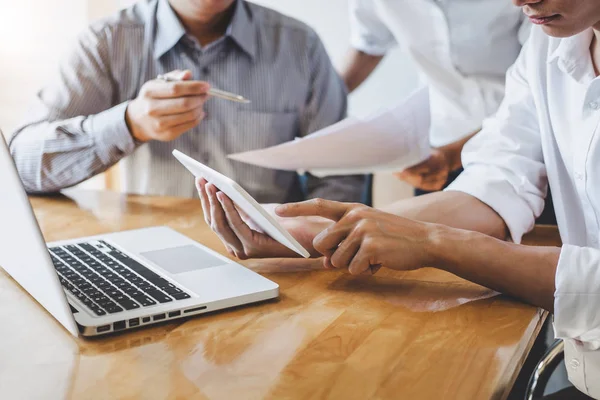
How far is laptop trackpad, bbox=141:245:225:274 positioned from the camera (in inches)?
37.7

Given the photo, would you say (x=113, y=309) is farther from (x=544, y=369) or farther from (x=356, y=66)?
(x=356, y=66)

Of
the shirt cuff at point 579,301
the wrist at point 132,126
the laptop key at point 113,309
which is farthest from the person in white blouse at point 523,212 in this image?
the wrist at point 132,126

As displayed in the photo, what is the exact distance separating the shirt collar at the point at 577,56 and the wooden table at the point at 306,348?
0.40 meters

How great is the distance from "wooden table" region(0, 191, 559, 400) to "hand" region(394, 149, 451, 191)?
2.17ft

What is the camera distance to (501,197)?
→ 3.77 feet

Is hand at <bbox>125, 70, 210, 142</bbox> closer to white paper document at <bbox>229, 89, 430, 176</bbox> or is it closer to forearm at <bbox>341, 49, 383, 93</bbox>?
white paper document at <bbox>229, 89, 430, 176</bbox>

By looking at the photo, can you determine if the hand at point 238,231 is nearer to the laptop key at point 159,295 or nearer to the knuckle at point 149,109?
the laptop key at point 159,295

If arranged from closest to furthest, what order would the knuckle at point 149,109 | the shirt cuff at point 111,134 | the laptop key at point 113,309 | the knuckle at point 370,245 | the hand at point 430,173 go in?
1. the laptop key at point 113,309
2. the knuckle at point 370,245
3. the knuckle at point 149,109
4. the shirt cuff at point 111,134
5. the hand at point 430,173

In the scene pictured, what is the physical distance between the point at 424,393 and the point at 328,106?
129 centimetres

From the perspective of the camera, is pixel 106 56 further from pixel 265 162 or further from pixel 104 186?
pixel 104 186

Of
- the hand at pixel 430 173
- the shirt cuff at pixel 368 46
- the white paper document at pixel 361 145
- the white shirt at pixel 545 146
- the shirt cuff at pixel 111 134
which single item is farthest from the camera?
the shirt cuff at pixel 368 46

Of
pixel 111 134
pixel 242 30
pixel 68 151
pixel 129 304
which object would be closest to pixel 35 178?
pixel 68 151

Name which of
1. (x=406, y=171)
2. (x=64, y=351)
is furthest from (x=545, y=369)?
(x=406, y=171)

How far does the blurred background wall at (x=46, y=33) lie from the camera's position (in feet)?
8.61
